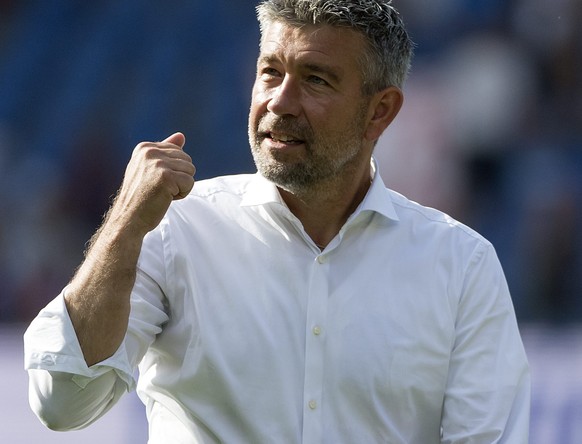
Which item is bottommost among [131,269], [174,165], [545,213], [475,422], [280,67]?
[545,213]

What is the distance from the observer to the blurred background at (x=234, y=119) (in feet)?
22.6

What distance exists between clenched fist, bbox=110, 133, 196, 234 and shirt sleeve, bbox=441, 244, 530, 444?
2.50 ft

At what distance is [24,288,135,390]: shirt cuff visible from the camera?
7.75ft

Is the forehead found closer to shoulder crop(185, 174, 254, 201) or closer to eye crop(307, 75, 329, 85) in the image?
eye crop(307, 75, 329, 85)

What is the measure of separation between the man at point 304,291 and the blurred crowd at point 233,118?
397cm

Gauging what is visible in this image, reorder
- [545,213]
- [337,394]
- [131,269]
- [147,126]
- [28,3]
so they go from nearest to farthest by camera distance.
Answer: [131,269] → [337,394] → [545,213] → [147,126] → [28,3]

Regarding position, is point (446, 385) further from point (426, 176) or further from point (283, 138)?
point (426, 176)

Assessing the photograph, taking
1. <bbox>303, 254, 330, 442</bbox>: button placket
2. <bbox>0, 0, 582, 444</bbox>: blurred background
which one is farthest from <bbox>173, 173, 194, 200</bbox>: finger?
<bbox>0, 0, 582, 444</bbox>: blurred background

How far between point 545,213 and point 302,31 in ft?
14.4

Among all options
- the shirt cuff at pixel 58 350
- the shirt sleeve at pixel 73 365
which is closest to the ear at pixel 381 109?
the shirt sleeve at pixel 73 365

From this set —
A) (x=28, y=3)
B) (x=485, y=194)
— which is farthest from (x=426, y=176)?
(x=28, y=3)

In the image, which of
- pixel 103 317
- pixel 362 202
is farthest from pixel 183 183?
pixel 362 202

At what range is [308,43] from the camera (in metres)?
2.77

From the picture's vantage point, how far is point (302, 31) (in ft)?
9.11
